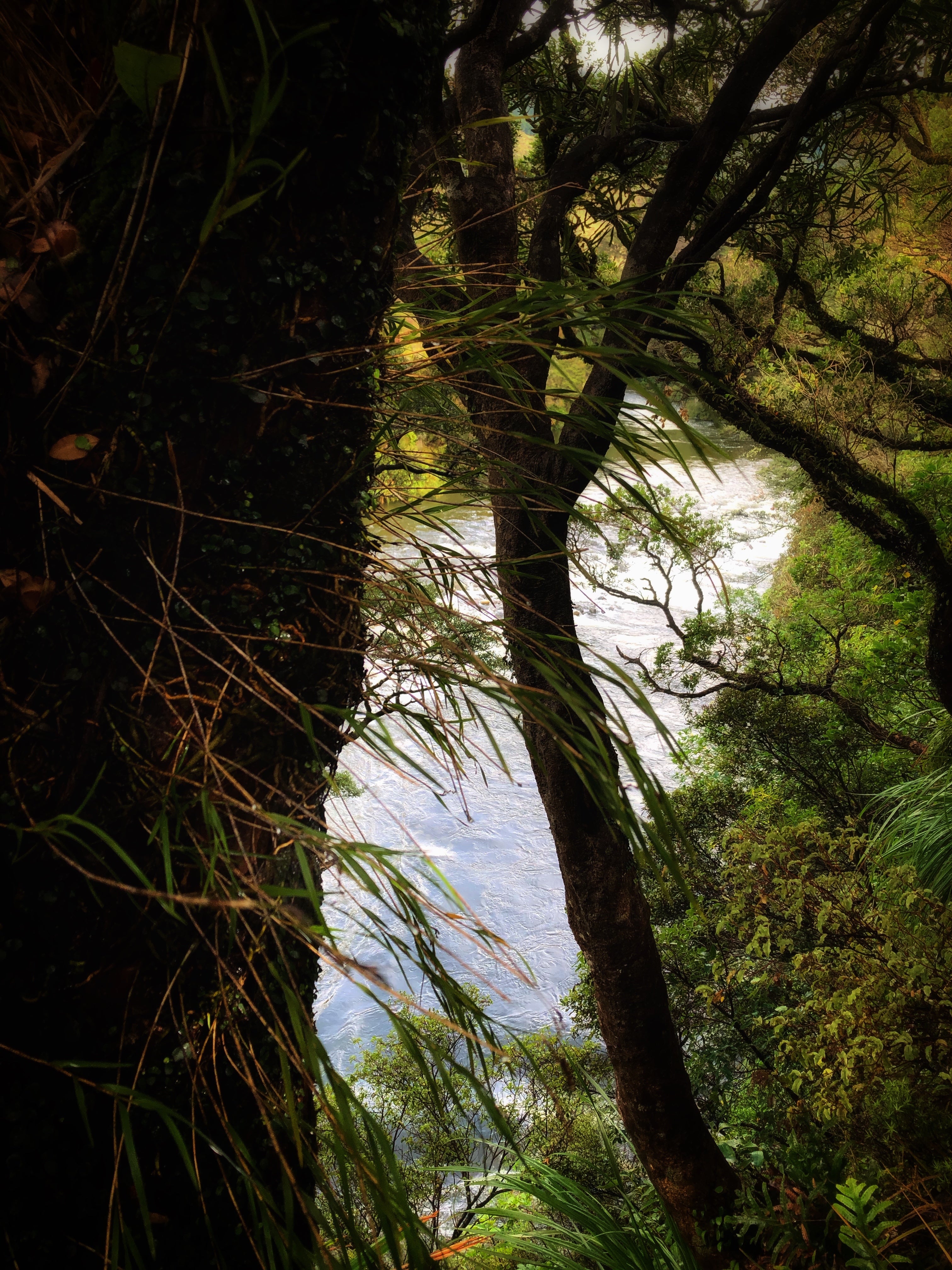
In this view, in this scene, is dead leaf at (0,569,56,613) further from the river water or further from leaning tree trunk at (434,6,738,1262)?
the river water

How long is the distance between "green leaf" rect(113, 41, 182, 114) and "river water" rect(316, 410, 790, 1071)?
5.96m

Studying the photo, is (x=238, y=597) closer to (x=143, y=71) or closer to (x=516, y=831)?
(x=143, y=71)

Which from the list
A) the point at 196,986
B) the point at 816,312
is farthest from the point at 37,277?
the point at 816,312

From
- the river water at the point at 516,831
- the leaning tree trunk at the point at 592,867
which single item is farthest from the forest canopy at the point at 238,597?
the river water at the point at 516,831

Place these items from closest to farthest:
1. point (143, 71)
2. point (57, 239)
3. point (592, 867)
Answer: point (143, 71) → point (57, 239) → point (592, 867)

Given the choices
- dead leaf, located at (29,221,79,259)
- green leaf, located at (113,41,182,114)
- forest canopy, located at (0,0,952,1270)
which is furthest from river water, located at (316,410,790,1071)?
green leaf, located at (113,41,182,114)

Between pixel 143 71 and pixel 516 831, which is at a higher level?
pixel 516 831

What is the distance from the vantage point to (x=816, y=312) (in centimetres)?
506

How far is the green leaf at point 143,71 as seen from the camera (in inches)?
16.1

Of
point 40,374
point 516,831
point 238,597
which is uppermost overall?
point 516,831

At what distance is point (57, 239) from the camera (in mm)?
530

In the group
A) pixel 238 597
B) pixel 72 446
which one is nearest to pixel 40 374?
pixel 72 446

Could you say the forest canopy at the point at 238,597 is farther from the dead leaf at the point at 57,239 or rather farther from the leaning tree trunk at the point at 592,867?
the leaning tree trunk at the point at 592,867

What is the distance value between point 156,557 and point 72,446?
9 centimetres
